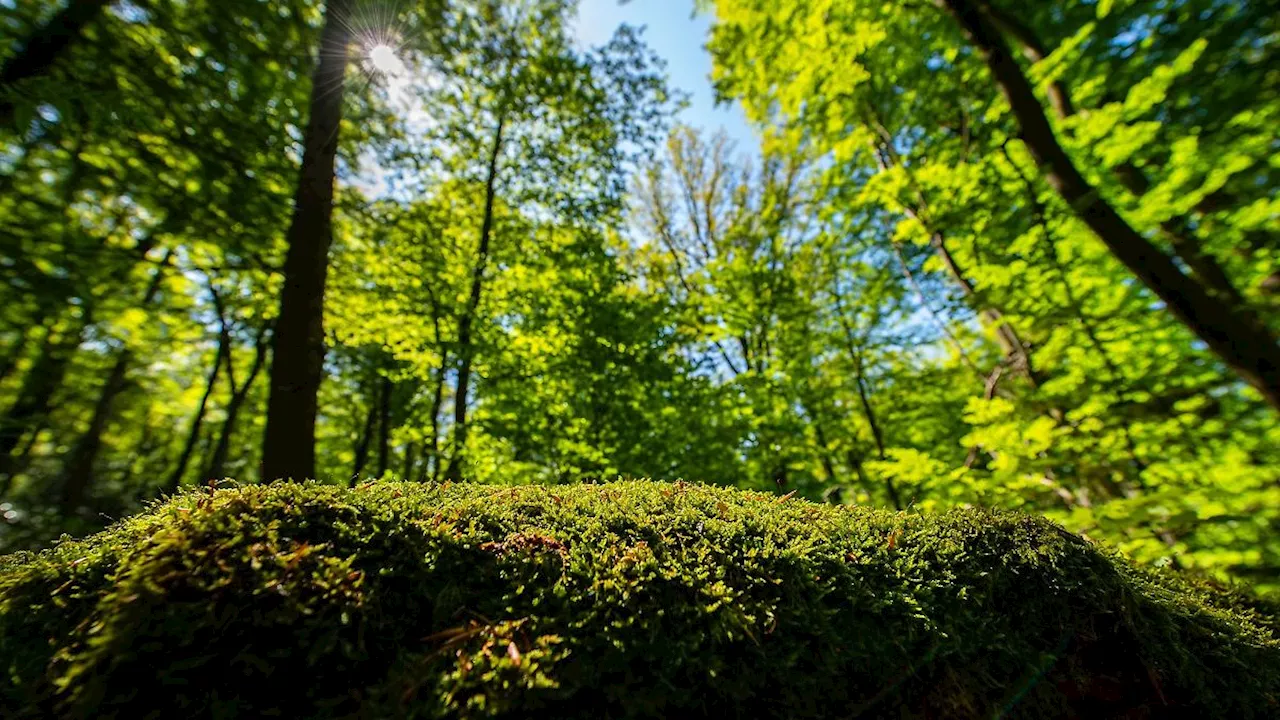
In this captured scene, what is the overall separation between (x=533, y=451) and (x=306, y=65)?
7.48m

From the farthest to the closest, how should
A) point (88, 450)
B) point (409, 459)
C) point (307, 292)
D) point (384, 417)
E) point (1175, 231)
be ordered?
point (409, 459)
point (384, 417)
point (88, 450)
point (307, 292)
point (1175, 231)

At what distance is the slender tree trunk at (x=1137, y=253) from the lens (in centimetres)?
277

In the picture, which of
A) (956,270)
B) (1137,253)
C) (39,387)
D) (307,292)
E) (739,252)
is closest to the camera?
(1137,253)

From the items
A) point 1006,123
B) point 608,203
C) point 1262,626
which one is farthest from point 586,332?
point 1262,626

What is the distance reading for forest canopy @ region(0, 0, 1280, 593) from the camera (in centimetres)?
309

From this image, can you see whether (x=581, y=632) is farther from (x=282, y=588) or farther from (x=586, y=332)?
(x=586, y=332)

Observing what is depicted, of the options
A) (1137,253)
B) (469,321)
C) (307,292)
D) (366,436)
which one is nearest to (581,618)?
(1137,253)

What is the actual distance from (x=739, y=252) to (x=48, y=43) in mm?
9035

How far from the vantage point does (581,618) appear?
146cm

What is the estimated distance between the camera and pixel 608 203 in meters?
11.4

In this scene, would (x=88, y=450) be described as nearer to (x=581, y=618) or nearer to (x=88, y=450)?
(x=88, y=450)

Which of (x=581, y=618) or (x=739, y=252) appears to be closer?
(x=581, y=618)

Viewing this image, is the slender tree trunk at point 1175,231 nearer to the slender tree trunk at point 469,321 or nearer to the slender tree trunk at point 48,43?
the slender tree trunk at point 48,43

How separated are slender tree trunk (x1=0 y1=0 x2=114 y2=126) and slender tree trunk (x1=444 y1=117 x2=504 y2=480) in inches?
256
